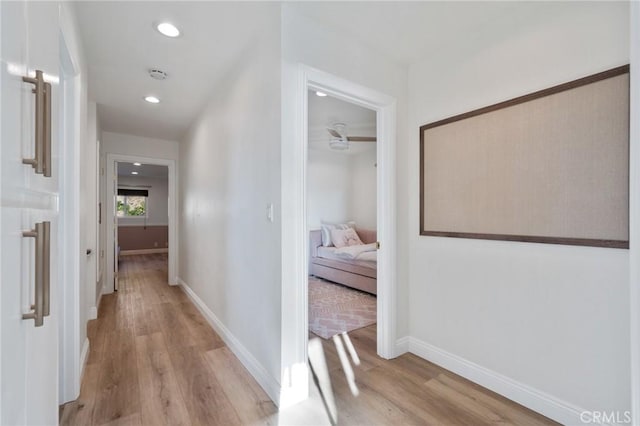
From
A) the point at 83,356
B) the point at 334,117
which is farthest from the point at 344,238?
the point at 83,356

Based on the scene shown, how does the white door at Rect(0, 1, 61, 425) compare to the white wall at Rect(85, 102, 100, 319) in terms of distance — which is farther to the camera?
the white wall at Rect(85, 102, 100, 319)

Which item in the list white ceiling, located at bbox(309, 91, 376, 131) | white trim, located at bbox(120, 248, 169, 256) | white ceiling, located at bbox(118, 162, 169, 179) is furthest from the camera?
white trim, located at bbox(120, 248, 169, 256)

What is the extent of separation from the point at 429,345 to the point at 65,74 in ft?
10.8

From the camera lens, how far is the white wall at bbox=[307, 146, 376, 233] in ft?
19.0

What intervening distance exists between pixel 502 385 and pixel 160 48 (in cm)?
348

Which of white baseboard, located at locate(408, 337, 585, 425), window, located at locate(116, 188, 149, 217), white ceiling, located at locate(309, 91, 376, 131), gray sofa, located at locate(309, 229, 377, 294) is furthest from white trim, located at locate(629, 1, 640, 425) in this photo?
window, located at locate(116, 188, 149, 217)

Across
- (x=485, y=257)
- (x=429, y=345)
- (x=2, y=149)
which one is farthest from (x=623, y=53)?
(x=2, y=149)

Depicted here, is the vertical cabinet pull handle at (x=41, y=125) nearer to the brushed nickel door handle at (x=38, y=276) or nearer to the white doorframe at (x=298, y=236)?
Answer: the brushed nickel door handle at (x=38, y=276)

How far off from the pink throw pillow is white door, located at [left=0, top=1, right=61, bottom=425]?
4.48 meters

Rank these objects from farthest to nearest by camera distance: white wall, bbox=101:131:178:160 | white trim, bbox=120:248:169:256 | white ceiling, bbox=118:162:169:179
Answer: white trim, bbox=120:248:169:256, white ceiling, bbox=118:162:169:179, white wall, bbox=101:131:178:160

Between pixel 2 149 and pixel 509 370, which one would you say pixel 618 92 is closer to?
pixel 509 370

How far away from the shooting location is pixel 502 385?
6.00 ft

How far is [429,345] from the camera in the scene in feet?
7.49

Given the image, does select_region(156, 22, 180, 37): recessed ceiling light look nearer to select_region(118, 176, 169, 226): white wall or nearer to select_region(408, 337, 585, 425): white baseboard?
select_region(408, 337, 585, 425): white baseboard
